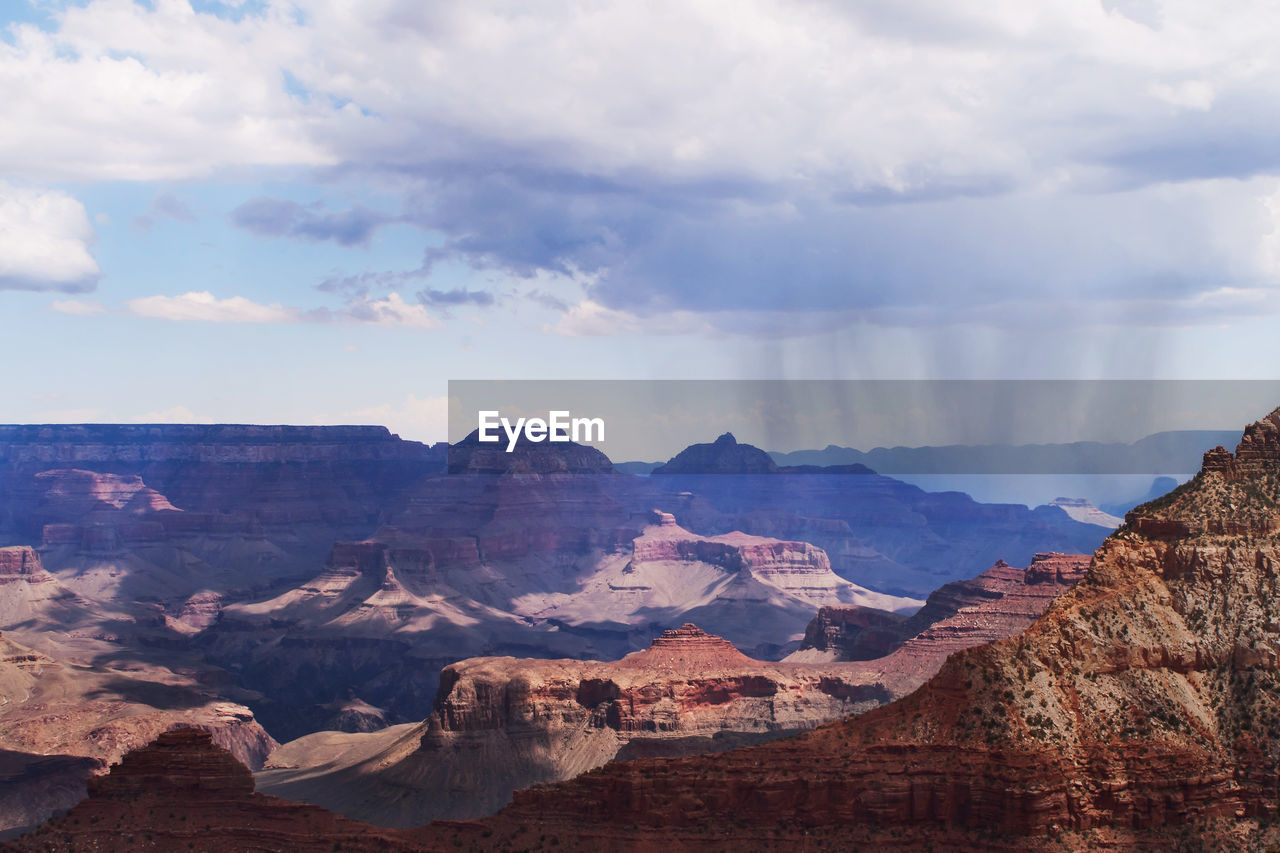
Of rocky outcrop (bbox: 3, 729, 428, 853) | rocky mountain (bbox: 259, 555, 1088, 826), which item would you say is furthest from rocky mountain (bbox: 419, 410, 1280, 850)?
rocky mountain (bbox: 259, 555, 1088, 826)

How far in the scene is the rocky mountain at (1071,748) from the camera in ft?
216

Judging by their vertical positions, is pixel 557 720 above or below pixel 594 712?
below

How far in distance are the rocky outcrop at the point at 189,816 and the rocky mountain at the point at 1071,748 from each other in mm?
7708

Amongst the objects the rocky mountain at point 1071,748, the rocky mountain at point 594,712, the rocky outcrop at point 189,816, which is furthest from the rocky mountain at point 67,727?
the rocky mountain at point 1071,748

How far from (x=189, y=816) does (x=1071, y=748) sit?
4295cm

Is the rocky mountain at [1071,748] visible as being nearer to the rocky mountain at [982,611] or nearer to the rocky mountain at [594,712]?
the rocky mountain at [594,712]

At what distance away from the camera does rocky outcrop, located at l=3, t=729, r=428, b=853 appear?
74312 mm

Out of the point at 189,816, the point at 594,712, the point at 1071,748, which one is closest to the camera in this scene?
the point at 1071,748

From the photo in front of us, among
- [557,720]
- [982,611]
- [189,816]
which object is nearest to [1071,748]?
[189,816]

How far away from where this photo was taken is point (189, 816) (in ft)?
251

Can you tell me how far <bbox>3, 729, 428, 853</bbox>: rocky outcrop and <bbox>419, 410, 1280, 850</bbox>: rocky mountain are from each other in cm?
771

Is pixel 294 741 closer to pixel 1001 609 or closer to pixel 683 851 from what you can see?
pixel 1001 609

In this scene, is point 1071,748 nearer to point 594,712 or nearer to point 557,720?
point 594,712

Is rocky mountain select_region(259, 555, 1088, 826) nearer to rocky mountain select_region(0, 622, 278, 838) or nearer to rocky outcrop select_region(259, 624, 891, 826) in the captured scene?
rocky outcrop select_region(259, 624, 891, 826)
